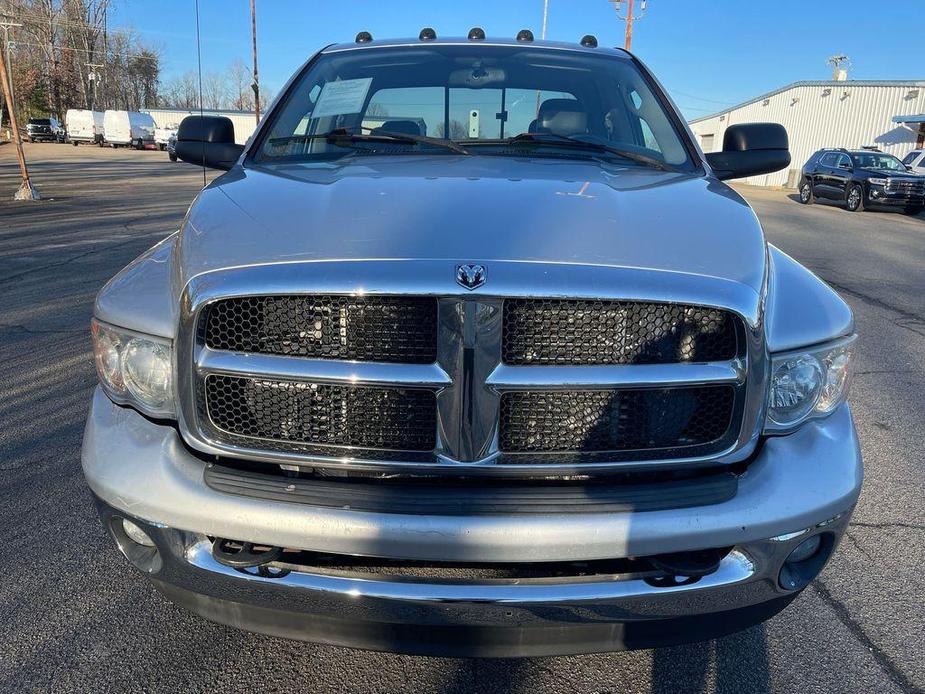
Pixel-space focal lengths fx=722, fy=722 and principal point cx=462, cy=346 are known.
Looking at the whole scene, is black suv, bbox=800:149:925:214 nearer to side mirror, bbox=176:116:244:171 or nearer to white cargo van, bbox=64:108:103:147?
side mirror, bbox=176:116:244:171

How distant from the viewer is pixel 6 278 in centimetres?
781

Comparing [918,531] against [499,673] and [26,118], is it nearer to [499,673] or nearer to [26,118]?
[499,673]

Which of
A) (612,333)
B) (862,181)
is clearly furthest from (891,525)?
(862,181)

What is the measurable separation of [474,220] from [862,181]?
22.8m

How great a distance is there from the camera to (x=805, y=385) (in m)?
1.90

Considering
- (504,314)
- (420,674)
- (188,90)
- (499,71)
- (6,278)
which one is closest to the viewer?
(504,314)

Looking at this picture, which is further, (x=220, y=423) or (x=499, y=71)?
(x=499, y=71)

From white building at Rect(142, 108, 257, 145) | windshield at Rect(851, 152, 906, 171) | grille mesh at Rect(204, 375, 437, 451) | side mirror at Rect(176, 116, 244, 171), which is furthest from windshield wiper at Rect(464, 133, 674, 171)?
white building at Rect(142, 108, 257, 145)

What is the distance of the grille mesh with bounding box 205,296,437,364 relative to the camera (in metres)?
1.70

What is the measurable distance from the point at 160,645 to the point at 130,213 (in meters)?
14.2

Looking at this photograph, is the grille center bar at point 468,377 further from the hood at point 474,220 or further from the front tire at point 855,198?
the front tire at point 855,198

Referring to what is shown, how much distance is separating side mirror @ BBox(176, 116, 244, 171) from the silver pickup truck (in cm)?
135

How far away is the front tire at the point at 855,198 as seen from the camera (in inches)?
836

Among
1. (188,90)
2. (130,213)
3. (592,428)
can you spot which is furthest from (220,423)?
(188,90)
